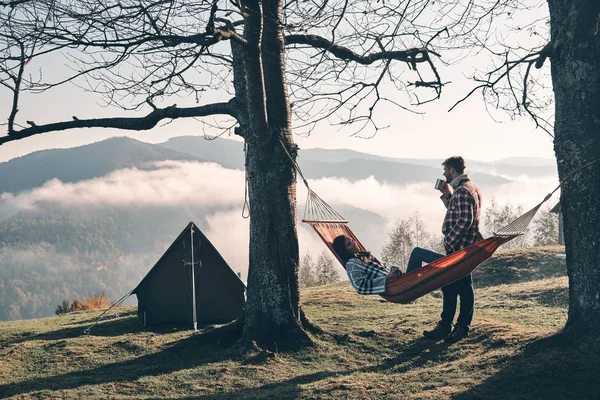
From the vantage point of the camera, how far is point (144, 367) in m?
6.39

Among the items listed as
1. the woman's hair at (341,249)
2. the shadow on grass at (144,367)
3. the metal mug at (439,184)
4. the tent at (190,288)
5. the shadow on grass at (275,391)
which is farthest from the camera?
the tent at (190,288)

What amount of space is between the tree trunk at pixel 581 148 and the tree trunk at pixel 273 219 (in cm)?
297

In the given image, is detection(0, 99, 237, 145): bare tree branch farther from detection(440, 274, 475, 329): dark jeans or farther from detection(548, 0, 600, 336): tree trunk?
detection(548, 0, 600, 336): tree trunk

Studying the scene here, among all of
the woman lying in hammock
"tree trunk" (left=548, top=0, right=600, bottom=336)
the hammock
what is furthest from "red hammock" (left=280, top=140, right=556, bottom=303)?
"tree trunk" (left=548, top=0, right=600, bottom=336)

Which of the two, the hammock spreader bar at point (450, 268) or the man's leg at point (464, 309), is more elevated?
the hammock spreader bar at point (450, 268)

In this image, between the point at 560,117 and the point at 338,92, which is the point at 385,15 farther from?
the point at 560,117

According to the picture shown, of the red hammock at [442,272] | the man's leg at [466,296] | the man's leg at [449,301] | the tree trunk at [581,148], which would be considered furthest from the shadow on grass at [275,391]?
the tree trunk at [581,148]

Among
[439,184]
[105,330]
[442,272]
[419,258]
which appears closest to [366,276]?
[419,258]

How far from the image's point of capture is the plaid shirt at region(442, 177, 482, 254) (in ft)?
19.4

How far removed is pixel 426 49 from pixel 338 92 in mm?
1429

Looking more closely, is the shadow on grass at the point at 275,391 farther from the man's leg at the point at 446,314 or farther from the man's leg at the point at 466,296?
the man's leg at the point at 466,296

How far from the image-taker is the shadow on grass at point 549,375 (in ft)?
15.1

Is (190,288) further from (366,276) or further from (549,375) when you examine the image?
(549,375)

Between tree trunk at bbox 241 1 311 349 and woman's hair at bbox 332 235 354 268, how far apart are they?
1.75ft
